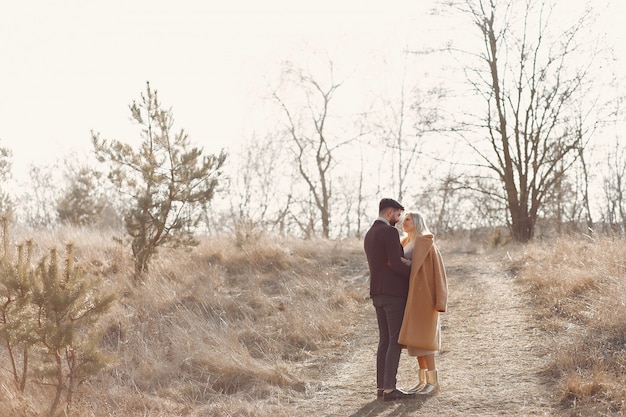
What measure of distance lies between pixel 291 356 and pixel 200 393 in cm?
187

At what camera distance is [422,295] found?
22.2ft

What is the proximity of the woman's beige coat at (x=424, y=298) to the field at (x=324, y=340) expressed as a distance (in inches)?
27.1

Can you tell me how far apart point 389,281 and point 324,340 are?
3208 mm

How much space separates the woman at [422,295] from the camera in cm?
671

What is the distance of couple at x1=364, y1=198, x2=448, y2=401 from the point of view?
6.70 metres

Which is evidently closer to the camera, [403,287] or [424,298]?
[424,298]

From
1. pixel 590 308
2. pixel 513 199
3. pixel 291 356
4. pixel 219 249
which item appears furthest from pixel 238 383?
pixel 513 199

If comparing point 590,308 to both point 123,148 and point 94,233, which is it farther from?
point 94,233

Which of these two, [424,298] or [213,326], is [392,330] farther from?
[213,326]

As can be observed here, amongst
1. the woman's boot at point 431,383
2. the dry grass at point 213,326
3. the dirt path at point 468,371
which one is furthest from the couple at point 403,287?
the dry grass at point 213,326

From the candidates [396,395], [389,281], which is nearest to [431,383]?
[396,395]

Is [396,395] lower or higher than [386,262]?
lower

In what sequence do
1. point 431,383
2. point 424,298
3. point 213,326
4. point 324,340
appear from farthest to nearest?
point 324,340 < point 213,326 < point 431,383 < point 424,298

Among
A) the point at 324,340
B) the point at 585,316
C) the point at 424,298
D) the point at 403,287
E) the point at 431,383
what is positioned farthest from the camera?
the point at 324,340
